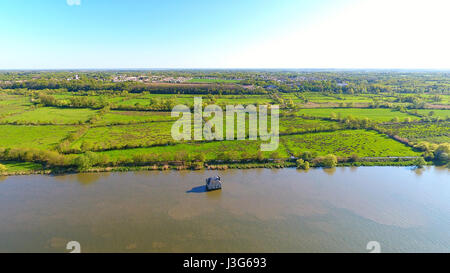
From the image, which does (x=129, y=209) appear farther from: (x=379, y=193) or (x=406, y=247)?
(x=379, y=193)

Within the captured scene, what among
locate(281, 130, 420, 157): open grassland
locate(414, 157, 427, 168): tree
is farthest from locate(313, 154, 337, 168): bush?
locate(414, 157, 427, 168): tree

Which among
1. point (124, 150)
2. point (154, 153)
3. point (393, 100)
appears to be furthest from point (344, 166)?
point (393, 100)

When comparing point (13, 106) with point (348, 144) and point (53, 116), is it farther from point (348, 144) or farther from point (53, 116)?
point (348, 144)

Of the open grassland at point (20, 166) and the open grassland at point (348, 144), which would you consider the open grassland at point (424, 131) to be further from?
the open grassland at point (20, 166)

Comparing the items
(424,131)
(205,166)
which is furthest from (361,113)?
(205,166)

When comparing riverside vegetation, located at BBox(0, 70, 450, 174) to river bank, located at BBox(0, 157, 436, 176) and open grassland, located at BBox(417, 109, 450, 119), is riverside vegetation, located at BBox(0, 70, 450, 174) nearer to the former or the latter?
river bank, located at BBox(0, 157, 436, 176)

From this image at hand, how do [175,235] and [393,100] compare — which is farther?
[393,100]
